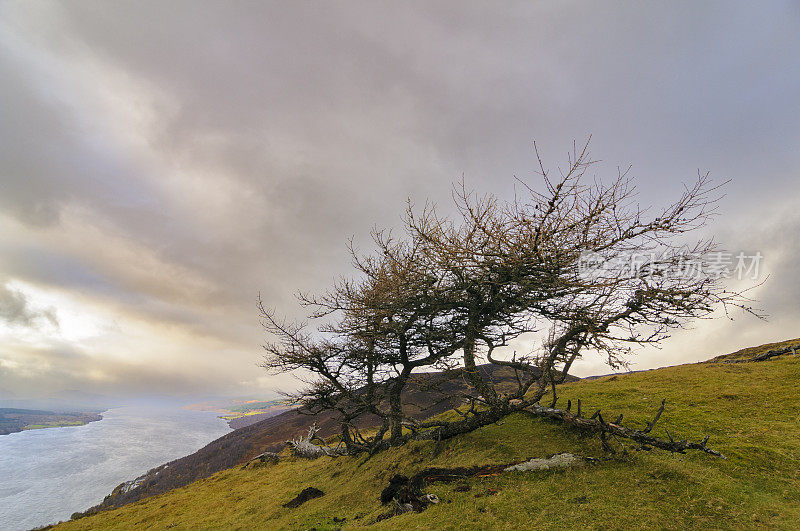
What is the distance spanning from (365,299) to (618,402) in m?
12.6

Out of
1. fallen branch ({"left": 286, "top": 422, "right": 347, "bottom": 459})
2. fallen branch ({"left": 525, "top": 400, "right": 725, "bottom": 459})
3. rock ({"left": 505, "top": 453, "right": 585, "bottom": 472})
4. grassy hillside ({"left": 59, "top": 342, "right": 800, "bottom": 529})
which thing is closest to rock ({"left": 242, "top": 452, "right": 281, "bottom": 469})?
grassy hillside ({"left": 59, "top": 342, "right": 800, "bottom": 529})

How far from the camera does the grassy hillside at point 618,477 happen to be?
739cm

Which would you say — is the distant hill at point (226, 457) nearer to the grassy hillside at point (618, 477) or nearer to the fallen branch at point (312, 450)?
the fallen branch at point (312, 450)

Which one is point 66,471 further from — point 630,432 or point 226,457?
point 630,432

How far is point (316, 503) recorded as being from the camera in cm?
1403

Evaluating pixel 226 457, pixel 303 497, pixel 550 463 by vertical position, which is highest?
pixel 550 463

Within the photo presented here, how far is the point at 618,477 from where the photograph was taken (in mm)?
8727

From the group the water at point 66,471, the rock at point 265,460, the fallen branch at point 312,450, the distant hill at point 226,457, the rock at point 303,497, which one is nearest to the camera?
the rock at point 303,497

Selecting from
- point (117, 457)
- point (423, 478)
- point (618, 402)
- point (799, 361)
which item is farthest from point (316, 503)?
point (117, 457)

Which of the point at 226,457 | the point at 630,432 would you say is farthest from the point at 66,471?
the point at 630,432

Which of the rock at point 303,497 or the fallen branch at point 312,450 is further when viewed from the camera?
the fallen branch at point 312,450

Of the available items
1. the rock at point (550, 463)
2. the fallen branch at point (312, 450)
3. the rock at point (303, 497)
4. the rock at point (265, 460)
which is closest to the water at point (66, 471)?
the rock at point (265, 460)

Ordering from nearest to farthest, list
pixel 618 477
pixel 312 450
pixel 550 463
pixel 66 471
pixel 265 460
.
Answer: pixel 618 477
pixel 550 463
pixel 312 450
pixel 265 460
pixel 66 471

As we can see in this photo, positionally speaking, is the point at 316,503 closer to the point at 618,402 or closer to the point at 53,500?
the point at 618,402
